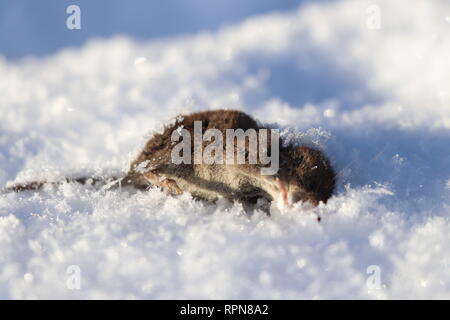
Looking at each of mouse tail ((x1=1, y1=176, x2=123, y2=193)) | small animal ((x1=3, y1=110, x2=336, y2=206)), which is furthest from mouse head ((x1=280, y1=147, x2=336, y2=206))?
mouse tail ((x1=1, y1=176, x2=123, y2=193))

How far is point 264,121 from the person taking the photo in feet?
15.0

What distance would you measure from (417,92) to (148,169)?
285 centimetres

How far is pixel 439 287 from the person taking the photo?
3246 mm

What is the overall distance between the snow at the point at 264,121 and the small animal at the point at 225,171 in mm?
126

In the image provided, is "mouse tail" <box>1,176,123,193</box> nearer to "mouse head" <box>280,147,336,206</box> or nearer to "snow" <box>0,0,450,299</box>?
"snow" <box>0,0,450,299</box>

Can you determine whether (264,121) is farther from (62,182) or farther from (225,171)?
(62,182)

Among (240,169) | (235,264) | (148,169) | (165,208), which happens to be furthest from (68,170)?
(235,264)

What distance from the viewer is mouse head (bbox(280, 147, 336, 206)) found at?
12.8 feet

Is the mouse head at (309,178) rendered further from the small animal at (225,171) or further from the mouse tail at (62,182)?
the mouse tail at (62,182)

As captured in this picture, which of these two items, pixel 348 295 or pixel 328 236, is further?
pixel 328 236

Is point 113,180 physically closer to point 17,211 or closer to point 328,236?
point 17,211

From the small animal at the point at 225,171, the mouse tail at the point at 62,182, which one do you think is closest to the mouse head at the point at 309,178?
the small animal at the point at 225,171

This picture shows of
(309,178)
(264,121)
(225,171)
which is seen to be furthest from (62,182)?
(309,178)

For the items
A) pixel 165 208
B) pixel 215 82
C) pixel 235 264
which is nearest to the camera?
pixel 235 264
